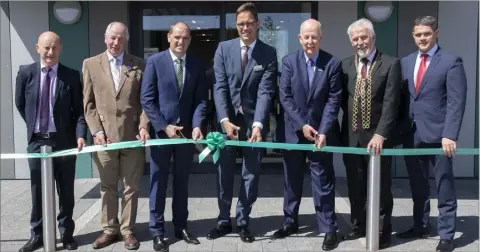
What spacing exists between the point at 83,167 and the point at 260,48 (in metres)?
4.50

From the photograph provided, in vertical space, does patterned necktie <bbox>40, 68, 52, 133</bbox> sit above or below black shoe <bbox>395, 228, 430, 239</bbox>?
above

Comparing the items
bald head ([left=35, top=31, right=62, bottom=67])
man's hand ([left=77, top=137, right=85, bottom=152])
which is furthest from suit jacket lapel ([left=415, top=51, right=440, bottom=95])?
bald head ([left=35, top=31, right=62, bottom=67])

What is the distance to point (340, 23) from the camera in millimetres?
8133

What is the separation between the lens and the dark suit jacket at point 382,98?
15.5 ft

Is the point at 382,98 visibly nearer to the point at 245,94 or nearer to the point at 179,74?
the point at 245,94

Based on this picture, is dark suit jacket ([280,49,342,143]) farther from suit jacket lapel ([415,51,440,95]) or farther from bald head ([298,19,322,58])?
suit jacket lapel ([415,51,440,95])

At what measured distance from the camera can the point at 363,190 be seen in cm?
508

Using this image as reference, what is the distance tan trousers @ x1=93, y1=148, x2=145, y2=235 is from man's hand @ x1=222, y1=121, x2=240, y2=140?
833mm

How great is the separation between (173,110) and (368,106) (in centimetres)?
181

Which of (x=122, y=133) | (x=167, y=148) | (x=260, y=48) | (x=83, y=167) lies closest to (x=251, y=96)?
(x=260, y=48)

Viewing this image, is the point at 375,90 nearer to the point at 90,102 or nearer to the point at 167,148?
the point at 167,148

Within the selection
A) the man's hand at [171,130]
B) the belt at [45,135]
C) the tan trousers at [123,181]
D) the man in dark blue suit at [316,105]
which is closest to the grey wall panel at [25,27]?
the belt at [45,135]

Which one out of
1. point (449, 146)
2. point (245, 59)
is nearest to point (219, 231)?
point (245, 59)

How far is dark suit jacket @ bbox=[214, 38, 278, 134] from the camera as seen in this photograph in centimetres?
495
